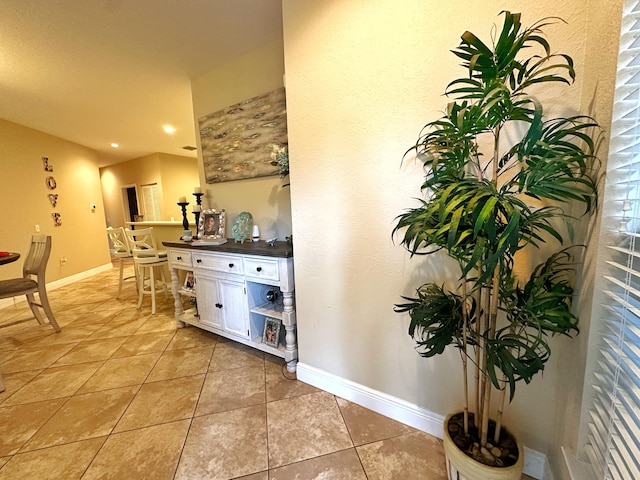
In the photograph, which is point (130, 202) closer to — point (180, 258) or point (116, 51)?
point (116, 51)

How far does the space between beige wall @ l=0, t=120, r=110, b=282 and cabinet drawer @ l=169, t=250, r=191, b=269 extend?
10.6ft

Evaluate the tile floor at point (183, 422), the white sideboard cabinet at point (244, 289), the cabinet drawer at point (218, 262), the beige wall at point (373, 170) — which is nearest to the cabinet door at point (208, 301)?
the white sideboard cabinet at point (244, 289)

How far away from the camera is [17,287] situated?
247 centimetres

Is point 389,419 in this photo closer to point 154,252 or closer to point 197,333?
point 197,333

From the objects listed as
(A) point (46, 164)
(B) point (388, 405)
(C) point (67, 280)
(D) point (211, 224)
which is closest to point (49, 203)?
(A) point (46, 164)

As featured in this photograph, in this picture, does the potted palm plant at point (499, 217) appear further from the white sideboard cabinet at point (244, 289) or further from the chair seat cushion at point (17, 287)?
the chair seat cushion at point (17, 287)

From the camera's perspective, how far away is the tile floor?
122 centimetres

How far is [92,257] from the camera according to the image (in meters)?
5.30

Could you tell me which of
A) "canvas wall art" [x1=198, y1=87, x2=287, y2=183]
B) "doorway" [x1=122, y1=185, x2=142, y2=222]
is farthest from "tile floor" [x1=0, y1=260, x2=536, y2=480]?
"doorway" [x1=122, y1=185, x2=142, y2=222]

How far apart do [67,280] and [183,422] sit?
4945 millimetres

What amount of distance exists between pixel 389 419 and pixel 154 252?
3004 mm

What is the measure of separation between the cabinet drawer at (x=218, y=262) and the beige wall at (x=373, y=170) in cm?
60

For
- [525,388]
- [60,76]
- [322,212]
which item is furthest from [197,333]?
[60,76]

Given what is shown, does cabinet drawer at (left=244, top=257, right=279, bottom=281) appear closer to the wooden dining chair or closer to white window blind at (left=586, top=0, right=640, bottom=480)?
white window blind at (left=586, top=0, right=640, bottom=480)
